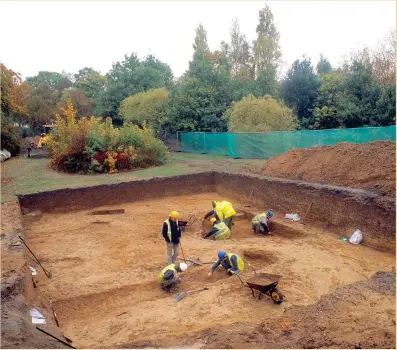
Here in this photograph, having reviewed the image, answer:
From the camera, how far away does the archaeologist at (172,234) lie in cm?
957

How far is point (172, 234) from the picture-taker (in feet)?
31.4

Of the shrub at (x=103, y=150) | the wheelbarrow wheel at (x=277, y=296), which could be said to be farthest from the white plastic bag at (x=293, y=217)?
the shrub at (x=103, y=150)

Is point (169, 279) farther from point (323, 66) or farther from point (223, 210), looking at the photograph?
point (323, 66)

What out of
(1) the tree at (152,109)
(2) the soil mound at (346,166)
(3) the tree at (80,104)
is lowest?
(2) the soil mound at (346,166)

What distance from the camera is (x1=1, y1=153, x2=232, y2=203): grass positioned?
17.5 metres

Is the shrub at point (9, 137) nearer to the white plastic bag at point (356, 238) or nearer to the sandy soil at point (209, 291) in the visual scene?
the sandy soil at point (209, 291)

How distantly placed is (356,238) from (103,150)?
49.9 ft

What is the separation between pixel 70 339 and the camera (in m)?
6.73

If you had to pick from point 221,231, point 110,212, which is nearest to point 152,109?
point 110,212

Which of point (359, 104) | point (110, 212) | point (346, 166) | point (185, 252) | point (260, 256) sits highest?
point (359, 104)

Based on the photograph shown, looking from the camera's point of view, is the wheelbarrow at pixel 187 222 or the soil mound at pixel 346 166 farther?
the wheelbarrow at pixel 187 222

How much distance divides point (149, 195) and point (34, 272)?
9.39m

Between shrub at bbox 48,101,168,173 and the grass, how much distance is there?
2.64ft

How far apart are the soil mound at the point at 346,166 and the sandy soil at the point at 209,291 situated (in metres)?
2.28
